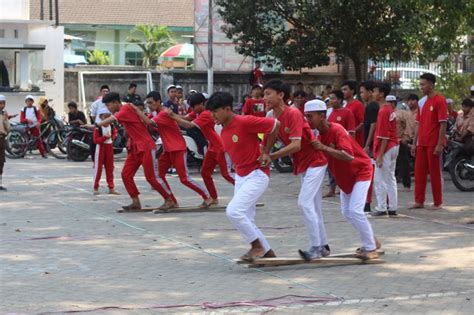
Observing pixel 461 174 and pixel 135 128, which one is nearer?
pixel 135 128

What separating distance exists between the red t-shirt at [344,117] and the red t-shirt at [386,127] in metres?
1.27

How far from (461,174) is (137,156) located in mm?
5799

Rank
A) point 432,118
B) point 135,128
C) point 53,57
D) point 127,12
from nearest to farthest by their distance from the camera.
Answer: point 432,118
point 135,128
point 53,57
point 127,12

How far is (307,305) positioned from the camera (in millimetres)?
8055

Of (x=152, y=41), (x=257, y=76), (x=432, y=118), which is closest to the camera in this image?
(x=432, y=118)

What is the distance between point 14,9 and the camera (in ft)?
106

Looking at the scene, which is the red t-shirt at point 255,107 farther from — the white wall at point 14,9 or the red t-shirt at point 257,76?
the white wall at point 14,9

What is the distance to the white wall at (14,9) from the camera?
3192cm

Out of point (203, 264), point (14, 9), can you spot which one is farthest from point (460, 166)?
point (14, 9)

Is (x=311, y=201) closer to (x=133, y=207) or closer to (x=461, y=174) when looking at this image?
(x=133, y=207)

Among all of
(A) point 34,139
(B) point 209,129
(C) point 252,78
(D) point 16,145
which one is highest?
(C) point 252,78

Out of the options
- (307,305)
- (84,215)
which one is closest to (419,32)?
(84,215)

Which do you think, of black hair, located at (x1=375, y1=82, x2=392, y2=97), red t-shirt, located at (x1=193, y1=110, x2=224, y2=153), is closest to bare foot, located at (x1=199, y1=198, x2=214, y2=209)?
red t-shirt, located at (x1=193, y1=110, x2=224, y2=153)

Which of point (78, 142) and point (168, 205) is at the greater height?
point (78, 142)
